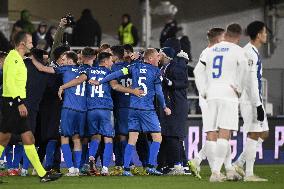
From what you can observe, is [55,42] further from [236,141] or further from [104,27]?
[104,27]

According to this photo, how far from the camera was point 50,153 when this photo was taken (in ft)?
59.6

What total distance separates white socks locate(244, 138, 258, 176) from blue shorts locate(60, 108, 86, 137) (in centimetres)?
310

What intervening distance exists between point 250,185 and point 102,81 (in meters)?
3.62

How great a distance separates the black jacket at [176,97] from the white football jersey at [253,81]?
2.76m

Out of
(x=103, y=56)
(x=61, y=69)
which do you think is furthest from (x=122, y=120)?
(x=61, y=69)

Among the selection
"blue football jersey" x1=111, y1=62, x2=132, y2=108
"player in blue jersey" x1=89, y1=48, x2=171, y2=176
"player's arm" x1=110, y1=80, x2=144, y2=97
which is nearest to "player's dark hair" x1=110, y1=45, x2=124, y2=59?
"blue football jersey" x1=111, y1=62, x2=132, y2=108

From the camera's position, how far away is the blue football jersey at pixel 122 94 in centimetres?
1852

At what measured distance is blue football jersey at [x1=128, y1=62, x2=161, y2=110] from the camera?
1800cm

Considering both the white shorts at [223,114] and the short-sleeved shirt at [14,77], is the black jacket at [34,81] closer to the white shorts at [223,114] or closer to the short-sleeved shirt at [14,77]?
the short-sleeved shirt at [14,77]

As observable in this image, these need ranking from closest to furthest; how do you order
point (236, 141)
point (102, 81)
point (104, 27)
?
point (102, 81) < point (236, 141) < point (104, 27)

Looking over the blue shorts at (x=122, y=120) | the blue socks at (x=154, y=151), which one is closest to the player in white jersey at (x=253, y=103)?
the blue socks at (x=154, y=151)

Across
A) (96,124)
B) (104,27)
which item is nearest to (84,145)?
(96,124)

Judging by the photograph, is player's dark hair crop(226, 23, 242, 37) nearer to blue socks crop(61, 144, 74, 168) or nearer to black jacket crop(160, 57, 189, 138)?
black jacket crop(160, 57, 189, 138)

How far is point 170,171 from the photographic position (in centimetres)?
1884
